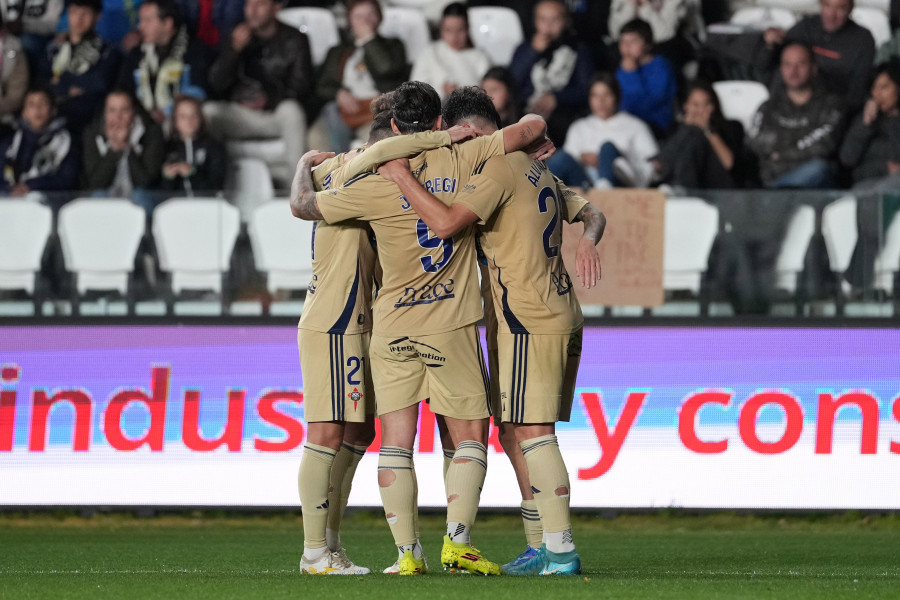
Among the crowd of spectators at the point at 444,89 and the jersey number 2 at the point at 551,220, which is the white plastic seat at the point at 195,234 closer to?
the crowd of spectators at the point at 444,89

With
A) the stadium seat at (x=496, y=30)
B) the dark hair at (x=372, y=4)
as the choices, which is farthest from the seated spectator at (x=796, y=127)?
the dark hair at (x=372, y=4)

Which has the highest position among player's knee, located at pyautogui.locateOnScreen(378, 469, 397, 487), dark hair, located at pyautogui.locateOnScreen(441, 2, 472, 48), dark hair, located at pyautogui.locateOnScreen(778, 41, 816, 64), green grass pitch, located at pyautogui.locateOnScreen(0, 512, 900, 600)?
dark hair, located at pyautogui.locateOnScreen(441, 2, 472, 48)

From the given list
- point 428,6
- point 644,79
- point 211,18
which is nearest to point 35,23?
point 211,18

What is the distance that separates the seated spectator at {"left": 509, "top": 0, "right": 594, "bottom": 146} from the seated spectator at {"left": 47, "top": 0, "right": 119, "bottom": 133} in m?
3.63

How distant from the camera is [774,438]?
8.24 meters

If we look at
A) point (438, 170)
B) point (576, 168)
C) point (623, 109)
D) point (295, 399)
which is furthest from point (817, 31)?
point (438, 170)

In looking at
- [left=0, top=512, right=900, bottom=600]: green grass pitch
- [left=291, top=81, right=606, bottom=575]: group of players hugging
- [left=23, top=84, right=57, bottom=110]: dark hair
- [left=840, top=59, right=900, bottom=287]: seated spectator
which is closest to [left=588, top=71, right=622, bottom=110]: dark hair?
[left=840, top=59, right=900, bottom=287]: seated spectator

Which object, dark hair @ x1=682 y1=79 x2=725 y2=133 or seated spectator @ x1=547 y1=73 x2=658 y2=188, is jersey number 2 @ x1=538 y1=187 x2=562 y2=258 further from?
dark hair @ x1=682 y1=79 x2=725 y2=133

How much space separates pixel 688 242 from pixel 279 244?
2.85 metres

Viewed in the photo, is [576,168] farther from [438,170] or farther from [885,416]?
[438,170]

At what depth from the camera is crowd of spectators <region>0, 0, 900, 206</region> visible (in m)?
10.7

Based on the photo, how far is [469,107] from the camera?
18.1 feet

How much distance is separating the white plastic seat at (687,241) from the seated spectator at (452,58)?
10.00 ft

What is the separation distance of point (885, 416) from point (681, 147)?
3289mm
